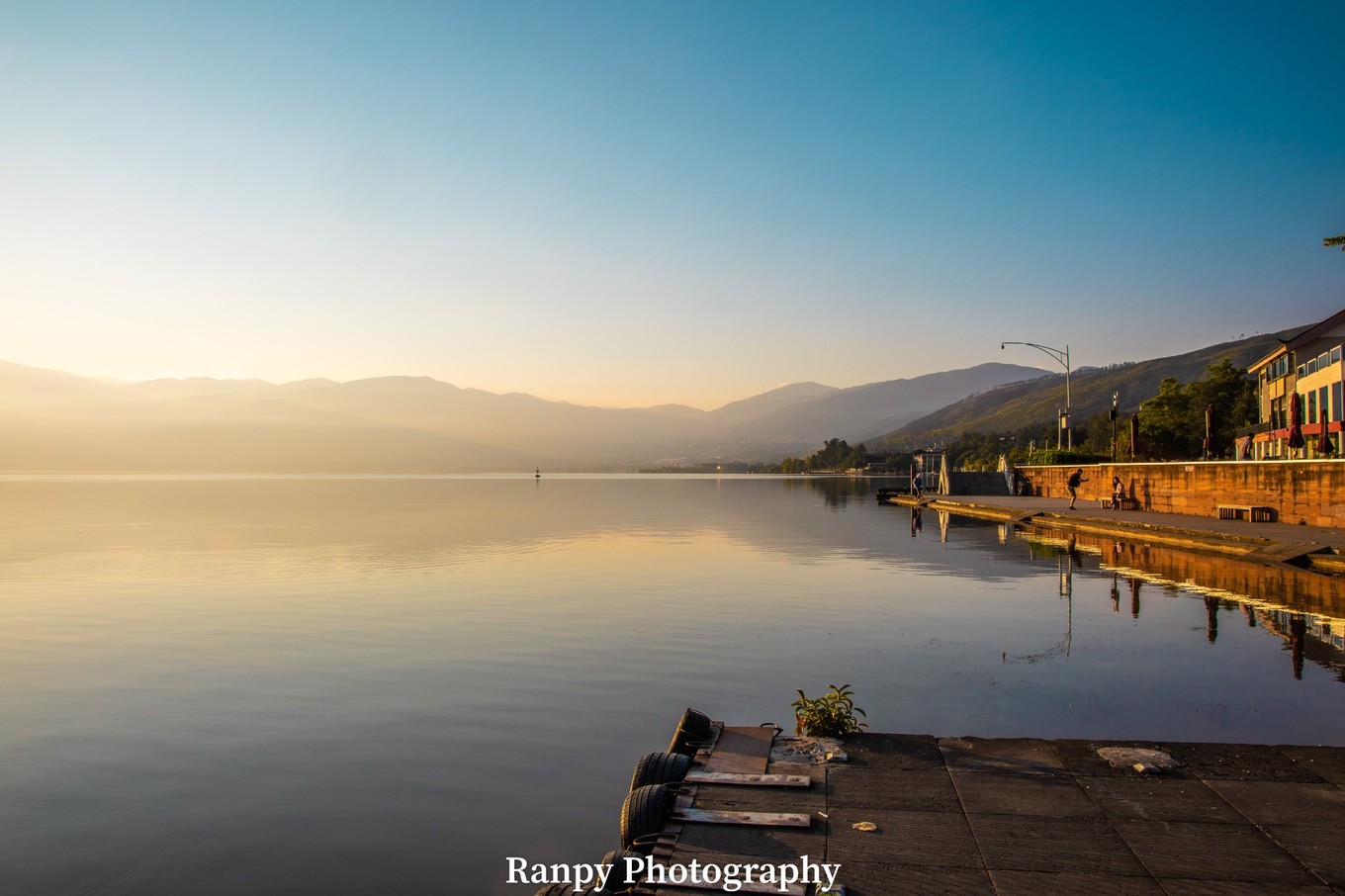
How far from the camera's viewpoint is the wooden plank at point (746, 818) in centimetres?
697

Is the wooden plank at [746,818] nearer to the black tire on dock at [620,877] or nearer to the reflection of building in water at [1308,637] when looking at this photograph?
the black tire on dock at [620,877]

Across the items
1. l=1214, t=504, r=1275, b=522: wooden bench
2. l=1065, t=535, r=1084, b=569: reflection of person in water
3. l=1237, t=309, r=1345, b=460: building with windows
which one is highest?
l=1237, t=309, r=1345, b=460: building with windows

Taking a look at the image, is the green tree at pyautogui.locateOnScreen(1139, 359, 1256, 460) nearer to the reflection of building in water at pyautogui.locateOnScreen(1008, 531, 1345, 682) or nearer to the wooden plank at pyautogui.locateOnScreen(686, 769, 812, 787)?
the reflection of building in water at pyautogui.locateOnScreen(1008, 531, 1345, 682)

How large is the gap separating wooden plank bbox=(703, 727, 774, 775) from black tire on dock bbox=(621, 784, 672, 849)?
103cm

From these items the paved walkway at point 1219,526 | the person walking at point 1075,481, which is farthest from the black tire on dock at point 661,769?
the person walking at point 1075,481

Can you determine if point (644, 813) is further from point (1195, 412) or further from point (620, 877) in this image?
point (1195, 412)

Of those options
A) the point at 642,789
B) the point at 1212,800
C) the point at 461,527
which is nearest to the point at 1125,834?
the point at 1212,800

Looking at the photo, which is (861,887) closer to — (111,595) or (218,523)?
(111,595)

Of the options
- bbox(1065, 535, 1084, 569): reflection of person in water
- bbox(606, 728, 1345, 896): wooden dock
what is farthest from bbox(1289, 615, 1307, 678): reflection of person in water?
bbox(1065, 535, 1084, 569): reflection of person in water

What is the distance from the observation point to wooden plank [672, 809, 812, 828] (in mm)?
6969

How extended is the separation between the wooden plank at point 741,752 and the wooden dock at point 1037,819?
63 mm

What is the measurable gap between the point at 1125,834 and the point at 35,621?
22296mm

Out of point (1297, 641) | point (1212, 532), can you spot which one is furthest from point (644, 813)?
point (1212, 532)

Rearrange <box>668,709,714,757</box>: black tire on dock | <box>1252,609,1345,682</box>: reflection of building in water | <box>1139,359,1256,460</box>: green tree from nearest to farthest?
<box>668,709,714,757</box>: black tire on dock < <box>1252,609,1345,682</box>: reflection of building in water < <box>1139,359,1256,460</box>: green tree
